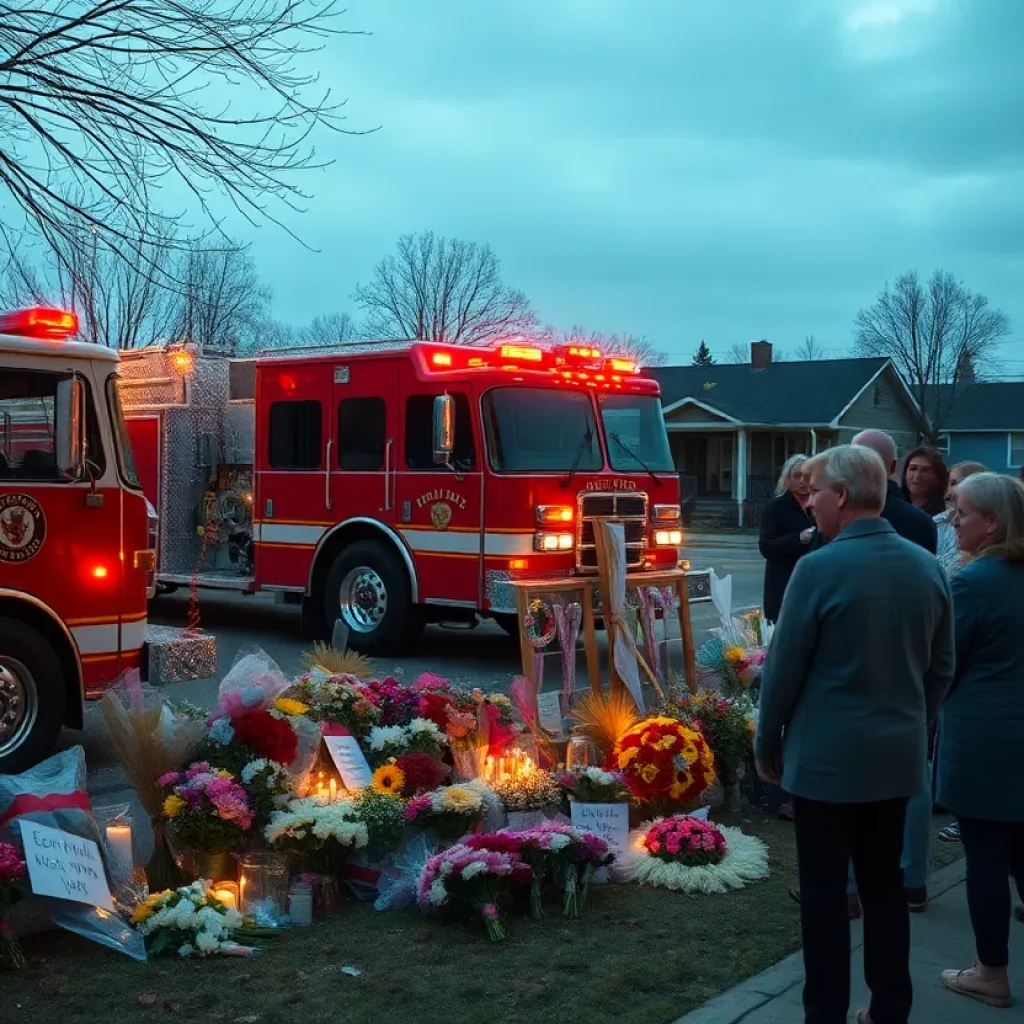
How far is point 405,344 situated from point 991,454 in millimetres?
40709

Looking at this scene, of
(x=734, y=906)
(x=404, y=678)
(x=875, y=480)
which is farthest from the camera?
(x=404, y=678)

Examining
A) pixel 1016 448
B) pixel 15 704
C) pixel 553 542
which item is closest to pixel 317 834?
pixel 15 704

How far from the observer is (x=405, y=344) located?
11.8 metres

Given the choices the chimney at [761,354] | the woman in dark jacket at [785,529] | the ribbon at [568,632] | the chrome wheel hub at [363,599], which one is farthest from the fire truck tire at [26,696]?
the chimney at [761,354]

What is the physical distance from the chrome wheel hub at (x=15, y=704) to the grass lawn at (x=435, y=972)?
8.44ft

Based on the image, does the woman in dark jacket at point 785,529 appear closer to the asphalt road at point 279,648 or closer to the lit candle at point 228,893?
the asphalt road at point 279,648

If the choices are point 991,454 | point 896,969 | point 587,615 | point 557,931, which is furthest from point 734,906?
point 991,454

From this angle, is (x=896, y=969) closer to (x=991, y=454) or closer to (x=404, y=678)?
(x=404, y=678)

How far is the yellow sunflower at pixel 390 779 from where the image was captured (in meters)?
5.49

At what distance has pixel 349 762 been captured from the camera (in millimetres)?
5555

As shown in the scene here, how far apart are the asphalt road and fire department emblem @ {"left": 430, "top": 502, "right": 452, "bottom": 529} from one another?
1.31m

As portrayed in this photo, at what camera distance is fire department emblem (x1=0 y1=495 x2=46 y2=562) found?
6.96 m

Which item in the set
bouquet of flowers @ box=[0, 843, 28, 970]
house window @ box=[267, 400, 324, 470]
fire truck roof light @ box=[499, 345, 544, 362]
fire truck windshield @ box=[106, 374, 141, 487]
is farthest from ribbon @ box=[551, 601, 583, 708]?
house window @ box=[267, 400, 324, 470]

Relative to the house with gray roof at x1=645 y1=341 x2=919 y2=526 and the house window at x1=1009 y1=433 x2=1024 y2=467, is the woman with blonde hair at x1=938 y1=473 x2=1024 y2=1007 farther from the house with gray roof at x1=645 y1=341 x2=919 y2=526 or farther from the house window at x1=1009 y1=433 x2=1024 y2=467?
the house window at x1=1009 y1=433 x2=1024 y2=467
